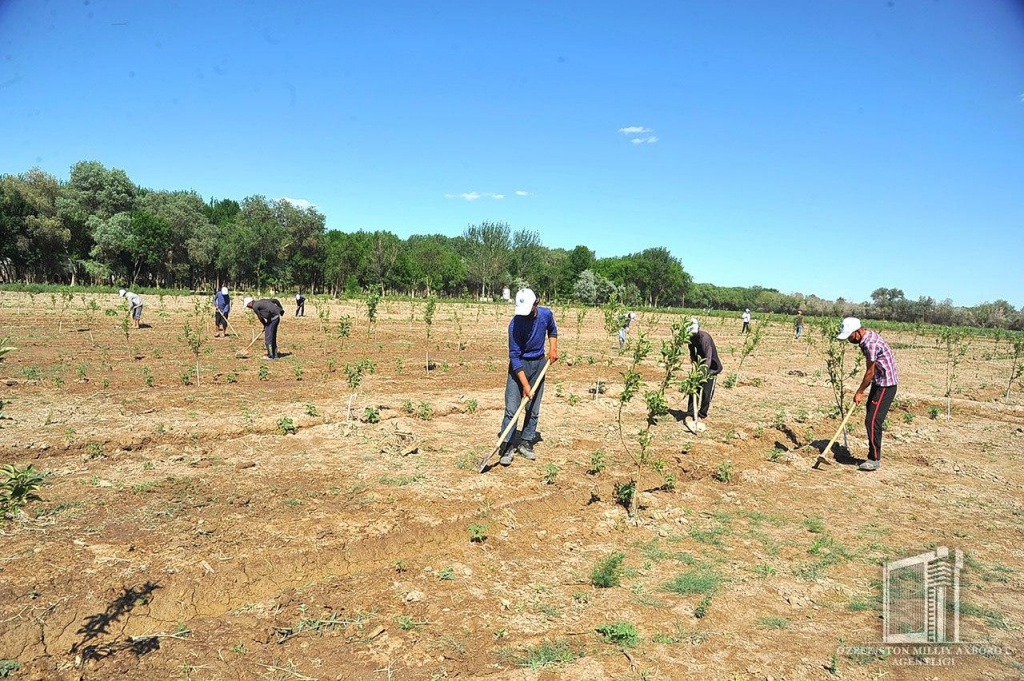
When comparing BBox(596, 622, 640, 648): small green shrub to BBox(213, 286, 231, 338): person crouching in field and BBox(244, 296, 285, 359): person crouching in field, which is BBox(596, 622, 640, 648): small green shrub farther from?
BBox(213, 286, 231, 338): person crouching in field

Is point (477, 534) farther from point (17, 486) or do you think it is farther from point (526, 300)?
point (17, 486)

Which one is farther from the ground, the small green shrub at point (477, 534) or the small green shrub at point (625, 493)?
the small green shrub at point (625, 493)

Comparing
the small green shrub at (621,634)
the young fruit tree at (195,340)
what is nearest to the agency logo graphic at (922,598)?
the small green shrub at (621,634)

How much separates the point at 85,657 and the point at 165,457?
11.9 feet

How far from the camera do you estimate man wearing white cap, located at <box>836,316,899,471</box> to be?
23.4 feet

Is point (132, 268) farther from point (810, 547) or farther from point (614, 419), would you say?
point (810, 547)

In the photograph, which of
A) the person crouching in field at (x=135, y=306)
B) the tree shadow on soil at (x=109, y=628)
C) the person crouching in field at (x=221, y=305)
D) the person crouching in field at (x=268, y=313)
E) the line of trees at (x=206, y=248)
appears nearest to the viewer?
the tree shadow on soil at (x=109, y=628)

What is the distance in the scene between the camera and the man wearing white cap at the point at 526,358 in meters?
6.62

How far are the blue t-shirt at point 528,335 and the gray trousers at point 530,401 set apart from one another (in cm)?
11

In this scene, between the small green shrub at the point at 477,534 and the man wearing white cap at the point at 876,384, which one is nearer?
the small green shrub at the point at 477,534

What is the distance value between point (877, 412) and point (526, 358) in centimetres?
469

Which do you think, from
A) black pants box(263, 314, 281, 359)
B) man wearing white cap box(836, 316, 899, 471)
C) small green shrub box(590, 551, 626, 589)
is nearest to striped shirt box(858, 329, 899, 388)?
man wearing white cap box(836, 316, 899, 471)

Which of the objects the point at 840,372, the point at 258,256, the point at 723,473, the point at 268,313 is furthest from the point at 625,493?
the point at 258,256

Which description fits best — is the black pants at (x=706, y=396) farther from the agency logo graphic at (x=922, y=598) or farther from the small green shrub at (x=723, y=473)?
the agency logo graphic at (x=922, y=598)
